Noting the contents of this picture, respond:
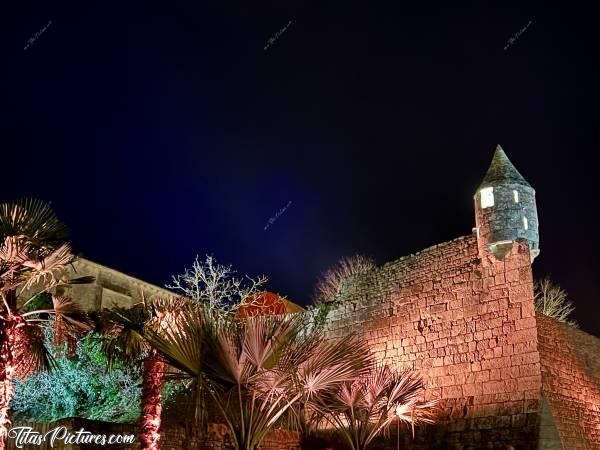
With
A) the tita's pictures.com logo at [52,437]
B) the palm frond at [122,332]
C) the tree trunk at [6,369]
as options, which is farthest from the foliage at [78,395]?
the tree trunk at [6,369]

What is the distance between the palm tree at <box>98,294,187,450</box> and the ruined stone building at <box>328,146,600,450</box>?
7.57 meters

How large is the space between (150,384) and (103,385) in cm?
953

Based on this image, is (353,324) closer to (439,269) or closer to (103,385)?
(439,269)

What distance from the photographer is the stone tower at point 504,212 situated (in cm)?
1484

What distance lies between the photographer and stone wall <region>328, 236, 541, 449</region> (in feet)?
45.4

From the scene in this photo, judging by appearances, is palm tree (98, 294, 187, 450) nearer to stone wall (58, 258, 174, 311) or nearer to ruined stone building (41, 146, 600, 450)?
ruined stone building (41, 146, 600, 450)

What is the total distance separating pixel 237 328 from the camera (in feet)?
33.9

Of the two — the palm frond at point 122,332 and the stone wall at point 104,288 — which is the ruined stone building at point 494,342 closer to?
the palm frond at point 122,332

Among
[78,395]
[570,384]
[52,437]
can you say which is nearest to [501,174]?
[570,384]

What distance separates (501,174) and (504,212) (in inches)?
44.9

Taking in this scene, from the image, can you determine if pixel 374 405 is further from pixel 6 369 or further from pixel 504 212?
pixel 6 369

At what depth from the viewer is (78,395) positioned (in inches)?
751

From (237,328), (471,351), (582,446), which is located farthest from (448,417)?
(237,328)

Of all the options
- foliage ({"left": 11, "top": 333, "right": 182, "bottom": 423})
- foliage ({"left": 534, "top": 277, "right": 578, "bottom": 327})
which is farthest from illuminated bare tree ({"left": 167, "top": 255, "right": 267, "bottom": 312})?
foliage ({"left": 534, "top": 277, "right": 578, "bottom": 327})
